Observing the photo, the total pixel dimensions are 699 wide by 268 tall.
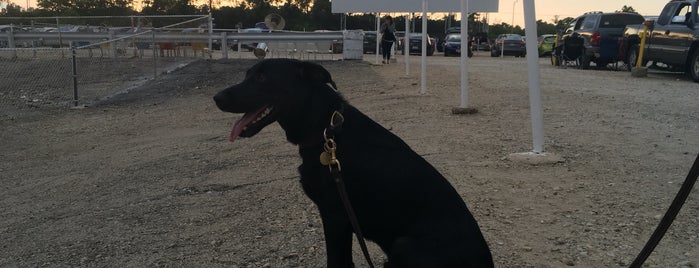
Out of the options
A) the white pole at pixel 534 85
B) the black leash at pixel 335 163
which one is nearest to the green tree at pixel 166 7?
the white pole at pixel 534 85

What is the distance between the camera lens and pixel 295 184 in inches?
200

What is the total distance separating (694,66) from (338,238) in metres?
14.0

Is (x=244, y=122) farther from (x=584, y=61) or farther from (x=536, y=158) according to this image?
(x=584, y=61)

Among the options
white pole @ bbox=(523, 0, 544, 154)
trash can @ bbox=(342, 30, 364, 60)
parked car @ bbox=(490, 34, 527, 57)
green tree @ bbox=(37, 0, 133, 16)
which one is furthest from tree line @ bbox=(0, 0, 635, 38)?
white pole @ bbox=(523, 0, 544, 154)

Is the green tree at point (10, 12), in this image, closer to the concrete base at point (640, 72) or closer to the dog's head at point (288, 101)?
the concrete base at point (640, 72)

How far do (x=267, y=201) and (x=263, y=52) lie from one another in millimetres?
16194

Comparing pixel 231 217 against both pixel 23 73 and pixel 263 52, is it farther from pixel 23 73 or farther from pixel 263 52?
pixel 263 52

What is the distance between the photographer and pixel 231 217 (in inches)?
169

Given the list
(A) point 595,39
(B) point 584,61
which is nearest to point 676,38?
(A) point 595,39

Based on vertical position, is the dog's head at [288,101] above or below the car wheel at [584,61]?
below

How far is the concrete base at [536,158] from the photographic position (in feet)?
17.6

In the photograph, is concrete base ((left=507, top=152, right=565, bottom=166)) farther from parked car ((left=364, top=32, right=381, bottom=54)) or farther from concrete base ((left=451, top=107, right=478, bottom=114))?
parked car ((left=364, top=32, right=381, bottom=54))

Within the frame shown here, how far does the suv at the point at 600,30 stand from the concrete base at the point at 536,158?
1416 centimetres

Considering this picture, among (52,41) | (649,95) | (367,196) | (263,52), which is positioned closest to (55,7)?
(52,41)
